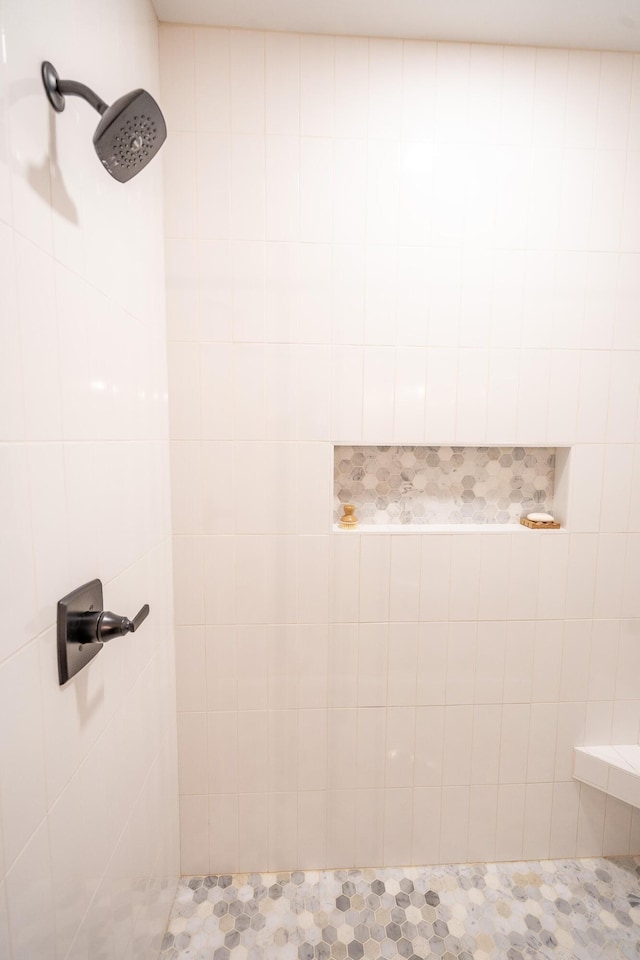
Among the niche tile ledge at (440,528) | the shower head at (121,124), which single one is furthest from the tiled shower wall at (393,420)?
the shower head at (121,124)

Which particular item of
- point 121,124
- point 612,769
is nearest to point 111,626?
point 121,124

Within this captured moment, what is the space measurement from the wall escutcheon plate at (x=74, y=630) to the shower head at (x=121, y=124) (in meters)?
0.65

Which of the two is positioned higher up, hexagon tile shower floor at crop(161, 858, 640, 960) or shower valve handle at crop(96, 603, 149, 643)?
shower valve handle at crop(96, 603, 149, 643)

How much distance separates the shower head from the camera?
581mm

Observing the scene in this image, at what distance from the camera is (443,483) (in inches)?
53.7

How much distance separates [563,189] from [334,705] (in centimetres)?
163

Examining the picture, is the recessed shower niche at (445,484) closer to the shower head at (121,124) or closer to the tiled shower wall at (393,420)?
the tiled shower wall at (393,420)

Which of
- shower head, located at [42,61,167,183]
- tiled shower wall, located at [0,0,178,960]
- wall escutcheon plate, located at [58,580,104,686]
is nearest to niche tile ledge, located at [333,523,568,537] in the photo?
tiled shower wall, located at [0,0,178,960]

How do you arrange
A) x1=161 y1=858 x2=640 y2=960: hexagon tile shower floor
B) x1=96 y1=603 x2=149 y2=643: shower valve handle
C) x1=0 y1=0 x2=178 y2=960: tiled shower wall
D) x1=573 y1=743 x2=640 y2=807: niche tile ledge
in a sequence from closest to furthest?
x1=0 y1=0 x2=178 y2=960: tiled shower wall < x1=96 y1=603 x2=149 y2=643: shower valve handle < x1=161 y1=858 x2=640 y2=960: hexagon tile shower floor < x1=573 y1=743 x2=640 y2=807: niche tile ledge

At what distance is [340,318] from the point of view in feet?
3.89

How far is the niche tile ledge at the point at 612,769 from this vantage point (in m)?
1.25

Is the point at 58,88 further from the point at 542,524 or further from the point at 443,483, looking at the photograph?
the point at 542,524

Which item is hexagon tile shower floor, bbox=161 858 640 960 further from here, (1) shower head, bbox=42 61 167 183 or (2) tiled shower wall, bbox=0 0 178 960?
(1) shower head, bbox=42 61 167 183

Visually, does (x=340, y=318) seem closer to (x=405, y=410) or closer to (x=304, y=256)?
(x=304, y=256)
